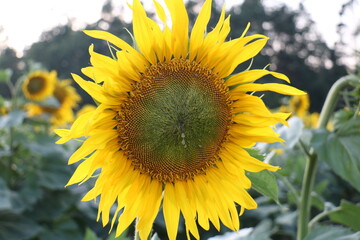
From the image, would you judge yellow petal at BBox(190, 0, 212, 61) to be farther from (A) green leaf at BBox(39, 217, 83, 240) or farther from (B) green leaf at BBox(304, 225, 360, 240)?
(A) green leaf at BBox(39, 217, 83, 240)

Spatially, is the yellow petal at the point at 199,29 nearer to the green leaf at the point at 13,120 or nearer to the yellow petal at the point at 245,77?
the yellow petal at the point at 245,77

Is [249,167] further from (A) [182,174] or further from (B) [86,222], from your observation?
(B) [86,222]

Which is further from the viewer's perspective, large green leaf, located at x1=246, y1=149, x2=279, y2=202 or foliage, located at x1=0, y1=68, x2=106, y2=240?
foliage, located at x1=0, y1=68, x2=106, y2=240

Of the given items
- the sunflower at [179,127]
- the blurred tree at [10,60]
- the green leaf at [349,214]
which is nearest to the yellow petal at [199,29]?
the sunflower at [179,127]

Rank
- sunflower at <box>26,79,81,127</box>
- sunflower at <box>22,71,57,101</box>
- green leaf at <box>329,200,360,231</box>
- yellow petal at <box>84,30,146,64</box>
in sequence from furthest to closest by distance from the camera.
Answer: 1. sunflower at <box>26,79,81,127</box>
2. sunflower at <box>22,71,57,101</box>
3. green leaf at <box>329,200,360,231</box>
4. yellow petal at <box>84,30,146,64</box>

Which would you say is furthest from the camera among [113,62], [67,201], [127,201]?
[67,201]

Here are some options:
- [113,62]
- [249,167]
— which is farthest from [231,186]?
[113,62]

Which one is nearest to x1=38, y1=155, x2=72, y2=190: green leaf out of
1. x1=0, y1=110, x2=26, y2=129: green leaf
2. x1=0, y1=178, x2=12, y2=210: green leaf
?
x1=0, y1=110, x2=26, y2=129: green leaf
